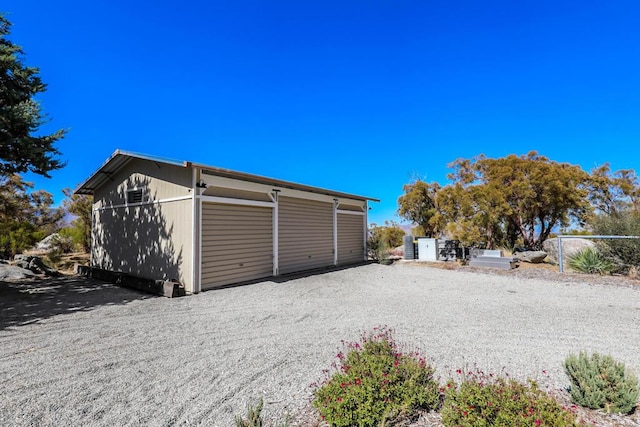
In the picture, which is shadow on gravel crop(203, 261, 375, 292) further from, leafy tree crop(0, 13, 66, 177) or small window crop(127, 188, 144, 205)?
leafy tree crop(0, 13, 66, 177)

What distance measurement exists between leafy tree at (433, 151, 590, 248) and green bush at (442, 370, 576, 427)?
12179 mm

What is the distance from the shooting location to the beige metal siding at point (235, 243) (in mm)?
7305

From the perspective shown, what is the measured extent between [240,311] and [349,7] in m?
10.8

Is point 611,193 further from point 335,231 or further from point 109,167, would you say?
point 109,167

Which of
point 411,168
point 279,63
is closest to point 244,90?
point 279,63

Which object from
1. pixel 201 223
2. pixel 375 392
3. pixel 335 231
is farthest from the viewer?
pixel 335 231

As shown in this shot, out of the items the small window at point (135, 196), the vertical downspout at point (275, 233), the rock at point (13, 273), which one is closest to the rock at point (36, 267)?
the rock at point (13, 273)

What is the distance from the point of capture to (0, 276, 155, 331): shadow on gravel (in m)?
5.20

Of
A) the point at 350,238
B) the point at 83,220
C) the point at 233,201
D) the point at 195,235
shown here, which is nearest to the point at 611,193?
the point at 350,238

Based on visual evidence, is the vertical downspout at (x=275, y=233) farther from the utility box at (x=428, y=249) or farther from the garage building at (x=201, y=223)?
the utility box at (x=428, y=249)

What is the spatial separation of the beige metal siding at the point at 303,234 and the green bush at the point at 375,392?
280 inches

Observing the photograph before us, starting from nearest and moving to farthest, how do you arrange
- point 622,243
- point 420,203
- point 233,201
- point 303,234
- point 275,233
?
point 233,201
point 622,243
point 275,233
point 303,234
point 420,203

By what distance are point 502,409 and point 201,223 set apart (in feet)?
22.1

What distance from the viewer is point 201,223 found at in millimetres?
7090
